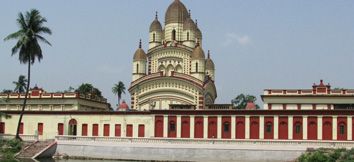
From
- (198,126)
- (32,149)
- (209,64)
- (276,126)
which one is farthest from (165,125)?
(209,64)

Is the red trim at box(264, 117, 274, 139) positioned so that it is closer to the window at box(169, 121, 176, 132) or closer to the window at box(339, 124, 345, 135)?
the window at box(339, 124, 345, 135)

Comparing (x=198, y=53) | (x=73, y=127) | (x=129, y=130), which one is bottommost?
(x=129, y=130)

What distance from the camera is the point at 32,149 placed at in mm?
55156

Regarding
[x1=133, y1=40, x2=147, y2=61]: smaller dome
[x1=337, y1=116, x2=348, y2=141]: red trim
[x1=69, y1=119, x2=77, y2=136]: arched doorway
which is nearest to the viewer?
[x1=337, y1=116, x2=348, y2=141]: red trim

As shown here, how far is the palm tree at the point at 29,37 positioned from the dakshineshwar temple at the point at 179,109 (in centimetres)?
721

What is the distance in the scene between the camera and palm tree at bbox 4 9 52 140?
59281mm

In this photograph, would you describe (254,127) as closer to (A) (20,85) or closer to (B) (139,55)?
(B) (139,55)

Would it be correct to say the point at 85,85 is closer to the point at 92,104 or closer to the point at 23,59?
the point at 92,104

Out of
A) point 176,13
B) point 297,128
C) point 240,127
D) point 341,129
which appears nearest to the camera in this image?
point 341,129

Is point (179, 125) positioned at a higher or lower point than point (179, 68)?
lower

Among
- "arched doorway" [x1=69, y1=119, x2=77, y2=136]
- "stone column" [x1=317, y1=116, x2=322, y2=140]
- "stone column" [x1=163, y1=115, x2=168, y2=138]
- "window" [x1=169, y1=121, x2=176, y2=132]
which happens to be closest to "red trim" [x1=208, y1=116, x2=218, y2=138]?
"window" [x1=169, y1=121, x2=176, y2=132]

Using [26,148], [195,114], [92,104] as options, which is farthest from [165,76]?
[26,148]

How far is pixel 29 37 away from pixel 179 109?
16543 millimetres

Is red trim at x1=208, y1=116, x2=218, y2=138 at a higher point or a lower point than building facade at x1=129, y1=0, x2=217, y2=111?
lower
